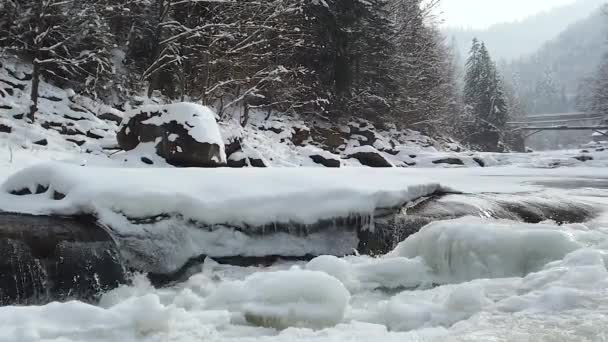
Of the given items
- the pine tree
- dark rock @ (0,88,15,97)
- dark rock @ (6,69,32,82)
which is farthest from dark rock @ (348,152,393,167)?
the pine tree

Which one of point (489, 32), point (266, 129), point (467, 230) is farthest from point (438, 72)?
point (489, 32)

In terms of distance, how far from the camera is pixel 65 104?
1152cm

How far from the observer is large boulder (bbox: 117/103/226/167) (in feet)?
29.3

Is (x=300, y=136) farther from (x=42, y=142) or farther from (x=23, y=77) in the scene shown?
(x=42, y=142)

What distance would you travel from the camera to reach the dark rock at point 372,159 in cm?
1658

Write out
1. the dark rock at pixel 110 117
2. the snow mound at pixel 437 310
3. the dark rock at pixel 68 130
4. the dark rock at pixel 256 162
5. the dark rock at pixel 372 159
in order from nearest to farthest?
the snow mound at pixel 437 310
the dark rock at pixel 68 130
the dark rock at pixel 256 162
the dark rock at pixel 110 117
the dark rock at pixel 372 159

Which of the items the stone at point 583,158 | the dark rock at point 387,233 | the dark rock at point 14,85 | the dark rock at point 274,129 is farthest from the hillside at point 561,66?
the dark rock at point 387,233

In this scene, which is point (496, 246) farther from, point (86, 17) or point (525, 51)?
point (525, 51)

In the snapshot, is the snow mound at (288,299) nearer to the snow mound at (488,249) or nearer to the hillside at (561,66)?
the snow mound at (488,249)

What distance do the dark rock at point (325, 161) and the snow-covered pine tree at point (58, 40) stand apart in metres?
6.35

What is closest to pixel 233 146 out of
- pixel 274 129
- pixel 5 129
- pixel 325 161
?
pixel 325 161

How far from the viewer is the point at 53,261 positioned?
3771 millimetres

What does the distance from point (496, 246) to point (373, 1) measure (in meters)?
21.4

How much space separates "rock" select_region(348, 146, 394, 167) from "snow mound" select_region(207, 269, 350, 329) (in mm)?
13638
